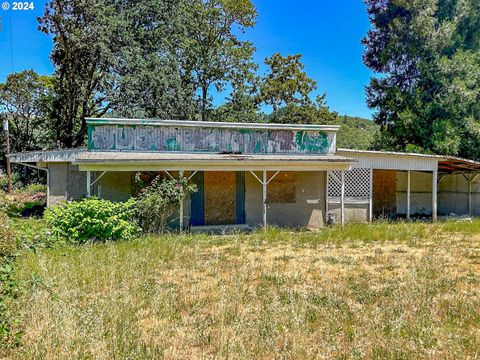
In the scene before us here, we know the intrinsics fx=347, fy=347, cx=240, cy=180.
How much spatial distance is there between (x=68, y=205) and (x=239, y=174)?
570cm

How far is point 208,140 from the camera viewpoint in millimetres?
12828

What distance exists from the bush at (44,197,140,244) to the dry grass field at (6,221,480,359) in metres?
0.83

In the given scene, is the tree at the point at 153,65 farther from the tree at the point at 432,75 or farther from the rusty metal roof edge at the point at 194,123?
the tree at the point at 432,75

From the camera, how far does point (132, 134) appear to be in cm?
1227

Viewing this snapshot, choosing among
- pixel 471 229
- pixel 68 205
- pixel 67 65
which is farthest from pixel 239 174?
pixel 67 65

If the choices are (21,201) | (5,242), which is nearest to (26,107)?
(21,201)

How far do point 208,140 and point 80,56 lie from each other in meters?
12.6

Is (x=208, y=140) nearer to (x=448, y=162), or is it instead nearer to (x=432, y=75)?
(x=448, y=162)

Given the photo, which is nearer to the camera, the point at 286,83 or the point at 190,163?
the point at 190,163

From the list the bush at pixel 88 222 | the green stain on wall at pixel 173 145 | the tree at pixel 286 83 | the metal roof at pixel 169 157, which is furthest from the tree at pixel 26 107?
the bush at pixel 88 222

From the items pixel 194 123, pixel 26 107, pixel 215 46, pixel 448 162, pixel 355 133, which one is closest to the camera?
pixel 194 123

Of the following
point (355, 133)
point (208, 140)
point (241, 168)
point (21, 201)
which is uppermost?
point (355, 133)

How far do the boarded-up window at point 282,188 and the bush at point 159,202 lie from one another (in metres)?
3.16

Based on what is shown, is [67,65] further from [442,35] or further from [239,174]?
[442,35]
